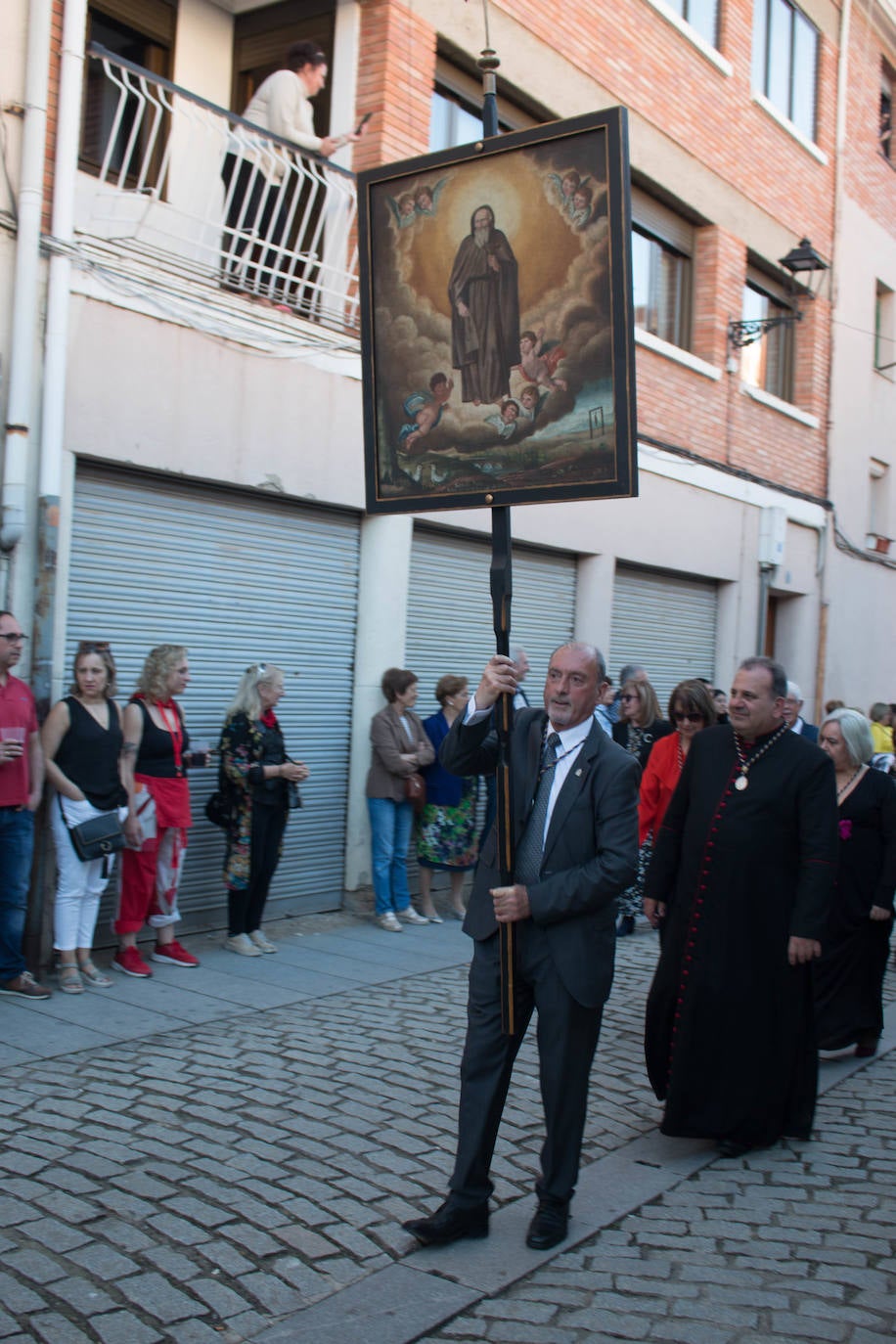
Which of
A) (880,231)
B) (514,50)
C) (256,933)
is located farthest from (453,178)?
(880,231)

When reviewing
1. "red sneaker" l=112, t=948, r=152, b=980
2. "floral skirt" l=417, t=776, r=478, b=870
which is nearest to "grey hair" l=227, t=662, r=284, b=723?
"red sneaker" l=112, t=948, r=152, b=980

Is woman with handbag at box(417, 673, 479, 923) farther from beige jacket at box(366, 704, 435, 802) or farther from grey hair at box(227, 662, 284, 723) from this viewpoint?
grey hair at box(227, 662, 284, 723)

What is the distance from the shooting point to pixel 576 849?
165 inches

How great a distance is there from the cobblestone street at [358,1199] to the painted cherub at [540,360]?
271cm

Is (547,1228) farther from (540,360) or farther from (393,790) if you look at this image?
(393,790)

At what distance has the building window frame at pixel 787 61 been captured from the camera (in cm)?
1568

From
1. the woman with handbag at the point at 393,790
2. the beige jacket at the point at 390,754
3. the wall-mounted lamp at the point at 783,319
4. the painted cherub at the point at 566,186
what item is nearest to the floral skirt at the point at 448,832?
the woman with handbag at the point at 393,790

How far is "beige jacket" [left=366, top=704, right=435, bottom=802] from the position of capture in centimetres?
928

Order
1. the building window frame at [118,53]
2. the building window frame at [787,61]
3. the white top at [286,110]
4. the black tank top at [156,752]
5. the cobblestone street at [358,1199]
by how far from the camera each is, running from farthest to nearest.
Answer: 1. the building window frame at [787,61]
2. the white top at [286,110]
3. the building window frame at [118,53]
4. the black tank top at [156,752]
5. the cobblestone street at [358,1199]

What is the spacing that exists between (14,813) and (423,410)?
3.45 meters

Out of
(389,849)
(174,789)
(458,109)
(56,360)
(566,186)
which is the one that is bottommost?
(389,849)

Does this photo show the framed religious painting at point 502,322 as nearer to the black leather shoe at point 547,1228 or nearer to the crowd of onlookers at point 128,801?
the black leather shoe at point 547,1228

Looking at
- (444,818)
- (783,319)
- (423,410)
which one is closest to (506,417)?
(423,410)

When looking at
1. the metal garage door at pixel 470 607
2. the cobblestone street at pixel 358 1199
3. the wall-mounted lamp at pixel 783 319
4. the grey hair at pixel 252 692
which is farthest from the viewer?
the wall-mounted lamp at pixel 783 319
